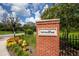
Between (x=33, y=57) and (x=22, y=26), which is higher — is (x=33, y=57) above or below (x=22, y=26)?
below

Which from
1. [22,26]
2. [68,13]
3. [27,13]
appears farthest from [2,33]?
[68,13]

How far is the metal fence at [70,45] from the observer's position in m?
2.56

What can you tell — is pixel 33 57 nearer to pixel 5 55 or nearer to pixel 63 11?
pixel 5 55

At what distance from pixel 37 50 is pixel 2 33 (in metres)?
0.57

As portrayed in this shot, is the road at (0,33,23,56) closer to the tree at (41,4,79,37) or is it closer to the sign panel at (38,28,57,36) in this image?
the sign panel at (38,28,57,36)

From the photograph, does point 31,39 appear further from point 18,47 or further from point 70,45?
point 70,45

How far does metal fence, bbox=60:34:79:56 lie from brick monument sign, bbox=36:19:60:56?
0.07 meters

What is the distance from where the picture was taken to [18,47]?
8.38ft

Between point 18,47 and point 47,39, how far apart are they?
0.44 m

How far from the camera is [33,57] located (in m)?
2.56

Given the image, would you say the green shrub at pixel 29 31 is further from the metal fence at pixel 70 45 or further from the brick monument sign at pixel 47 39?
the metal fence at pixel 70 45

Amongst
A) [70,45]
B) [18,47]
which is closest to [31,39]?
[18,47]

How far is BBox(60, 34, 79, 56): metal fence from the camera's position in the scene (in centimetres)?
256

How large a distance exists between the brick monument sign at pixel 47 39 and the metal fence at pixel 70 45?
7 cm
